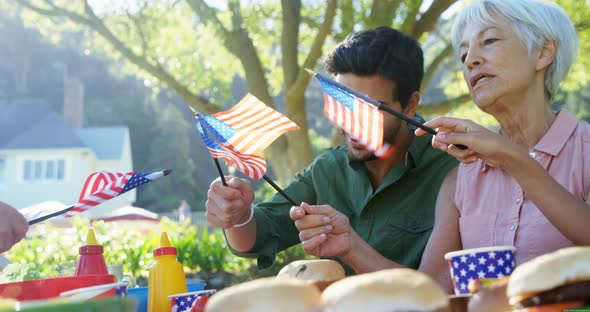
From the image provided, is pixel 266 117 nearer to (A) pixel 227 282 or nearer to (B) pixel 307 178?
(B) pixel 307 178

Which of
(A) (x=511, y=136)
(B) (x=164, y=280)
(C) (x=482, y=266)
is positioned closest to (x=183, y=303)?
(B) (x=164, y=280)

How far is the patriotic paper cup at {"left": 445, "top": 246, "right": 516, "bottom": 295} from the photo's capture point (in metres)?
1.63

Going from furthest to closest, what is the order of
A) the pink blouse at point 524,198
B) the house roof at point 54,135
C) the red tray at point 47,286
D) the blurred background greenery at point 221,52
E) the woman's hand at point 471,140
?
1. the house roof at point 54,135
2. the blurred background greenery at point 221,52
3. the pink blouse at point 524,198
4. the woman's hand at point 471,140
5. the red tray at point 47,286

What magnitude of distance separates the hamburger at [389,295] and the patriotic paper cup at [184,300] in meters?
0.78

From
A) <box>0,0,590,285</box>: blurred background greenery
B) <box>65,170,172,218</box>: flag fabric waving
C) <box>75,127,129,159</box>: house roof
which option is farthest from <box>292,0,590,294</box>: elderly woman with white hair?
<box>75,127,129,159</box>: house roof

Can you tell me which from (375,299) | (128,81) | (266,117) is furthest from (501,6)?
(128,81)

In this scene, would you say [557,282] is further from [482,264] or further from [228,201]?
[228,201]

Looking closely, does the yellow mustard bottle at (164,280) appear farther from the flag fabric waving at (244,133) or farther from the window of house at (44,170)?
the window of house at (44,170)

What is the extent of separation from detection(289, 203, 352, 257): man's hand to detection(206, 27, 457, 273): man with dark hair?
0.50 meters

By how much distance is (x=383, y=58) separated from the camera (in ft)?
9.61

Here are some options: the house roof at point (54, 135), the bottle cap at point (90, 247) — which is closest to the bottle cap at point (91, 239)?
the bottle cap at point (90, 247)

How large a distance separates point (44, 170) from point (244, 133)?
4614 cm

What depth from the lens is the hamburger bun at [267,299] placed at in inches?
46.4

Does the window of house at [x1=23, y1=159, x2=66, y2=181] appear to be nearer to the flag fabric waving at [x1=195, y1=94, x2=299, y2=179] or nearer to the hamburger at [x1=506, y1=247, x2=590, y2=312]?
the flag fabric waving at [x1=195, y1=94, x2=299, y2=179]
